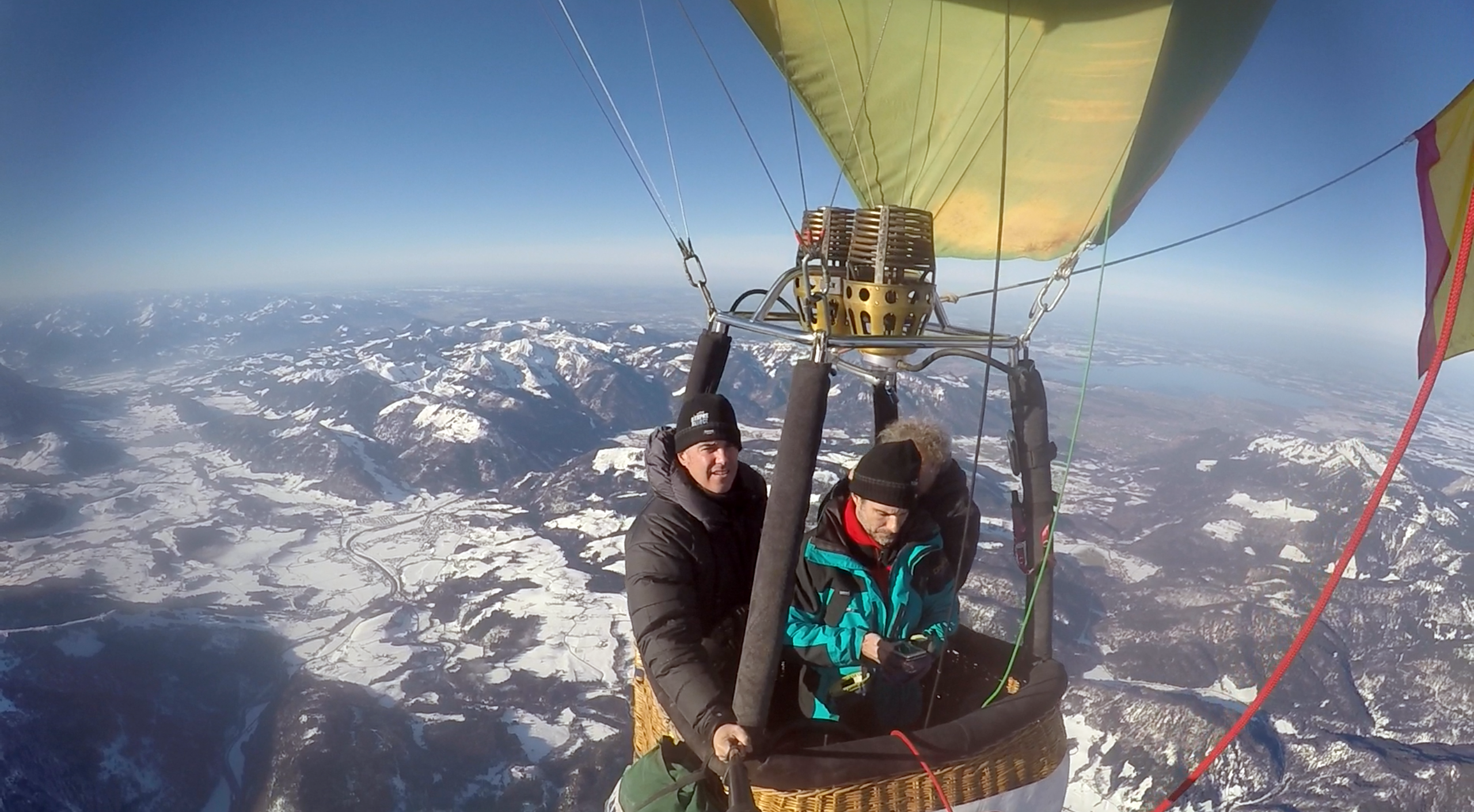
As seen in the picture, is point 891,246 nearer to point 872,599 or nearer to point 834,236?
point 834,236

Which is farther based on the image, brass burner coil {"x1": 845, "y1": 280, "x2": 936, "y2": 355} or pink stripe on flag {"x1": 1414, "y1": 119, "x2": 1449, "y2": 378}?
brass burner coil {"x1": 845, "y1": 280, "x2": 936, "y2": 355}

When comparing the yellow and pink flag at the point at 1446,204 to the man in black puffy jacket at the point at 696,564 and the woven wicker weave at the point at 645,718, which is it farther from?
the woven wicker weave at the point at 645,718

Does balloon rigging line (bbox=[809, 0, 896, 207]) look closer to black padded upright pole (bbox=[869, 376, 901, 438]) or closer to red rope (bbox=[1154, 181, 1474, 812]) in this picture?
black padded upright pole (bbox=[869, 376, 901, 438])

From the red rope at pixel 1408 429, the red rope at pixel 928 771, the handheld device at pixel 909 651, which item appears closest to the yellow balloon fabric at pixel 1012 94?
the red rope at pixel 1408 429

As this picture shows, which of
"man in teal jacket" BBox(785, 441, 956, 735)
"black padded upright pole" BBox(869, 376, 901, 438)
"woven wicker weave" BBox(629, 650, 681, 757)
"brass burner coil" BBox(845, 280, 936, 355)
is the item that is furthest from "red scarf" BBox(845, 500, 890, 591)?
"black padded upright pole" BBox(869, 376, 901, 438)

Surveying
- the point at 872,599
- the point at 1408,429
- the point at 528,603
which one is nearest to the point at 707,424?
the point at 872,599

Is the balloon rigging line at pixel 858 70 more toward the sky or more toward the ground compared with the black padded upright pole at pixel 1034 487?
more toward the sky

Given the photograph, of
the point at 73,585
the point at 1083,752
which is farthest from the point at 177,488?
Result: the point at 1083,752
